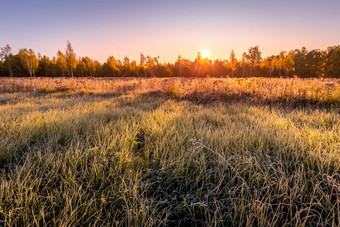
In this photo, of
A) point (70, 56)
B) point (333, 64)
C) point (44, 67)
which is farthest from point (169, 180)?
point (44, 67)

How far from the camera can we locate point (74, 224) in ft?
3.20

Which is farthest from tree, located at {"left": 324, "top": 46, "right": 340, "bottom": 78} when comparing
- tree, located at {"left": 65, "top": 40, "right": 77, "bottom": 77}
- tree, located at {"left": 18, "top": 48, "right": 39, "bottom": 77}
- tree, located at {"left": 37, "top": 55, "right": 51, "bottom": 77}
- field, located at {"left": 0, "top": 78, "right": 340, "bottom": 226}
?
tree, located at {"left": 37, "top": 55, "right": 51, "bottom": 77}

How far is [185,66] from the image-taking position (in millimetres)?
66562

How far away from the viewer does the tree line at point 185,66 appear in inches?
2026

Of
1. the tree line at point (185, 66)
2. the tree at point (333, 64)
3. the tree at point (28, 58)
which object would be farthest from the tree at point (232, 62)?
the tree at point (28, 58)

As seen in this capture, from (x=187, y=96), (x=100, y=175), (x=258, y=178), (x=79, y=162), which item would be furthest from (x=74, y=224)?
(x=187, y=96)

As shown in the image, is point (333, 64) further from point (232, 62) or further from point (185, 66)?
point (185, 66)

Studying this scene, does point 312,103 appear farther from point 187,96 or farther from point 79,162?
point 79,162

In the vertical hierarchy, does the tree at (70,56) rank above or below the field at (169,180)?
above

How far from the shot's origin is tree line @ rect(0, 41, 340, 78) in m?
51.5

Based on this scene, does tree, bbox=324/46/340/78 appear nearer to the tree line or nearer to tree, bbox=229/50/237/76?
the tree line

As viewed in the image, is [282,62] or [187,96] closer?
[187,96]

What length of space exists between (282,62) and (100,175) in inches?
2589

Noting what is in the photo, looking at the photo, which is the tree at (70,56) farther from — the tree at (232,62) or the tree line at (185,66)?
the tree at (232,62)
